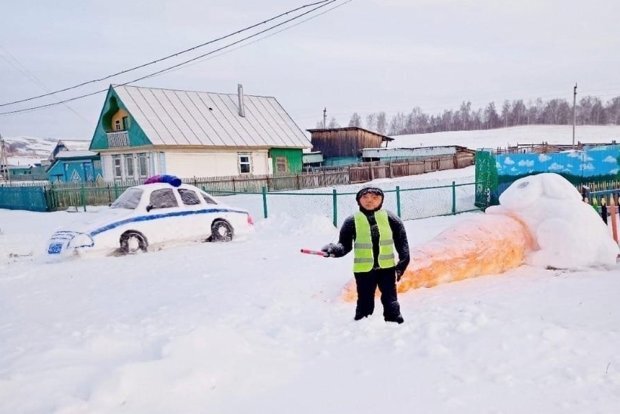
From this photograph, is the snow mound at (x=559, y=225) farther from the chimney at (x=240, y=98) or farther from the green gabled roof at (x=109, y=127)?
the chimney at (x=240, y=98)

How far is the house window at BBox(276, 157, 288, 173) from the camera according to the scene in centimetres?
3203

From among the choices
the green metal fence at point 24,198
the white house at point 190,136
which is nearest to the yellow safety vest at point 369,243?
the green metal fence at point 24,198

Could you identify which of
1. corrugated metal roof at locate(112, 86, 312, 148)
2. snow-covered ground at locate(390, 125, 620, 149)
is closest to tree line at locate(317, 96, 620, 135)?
snow-covered ground at locate(390, 125, 620, 149)

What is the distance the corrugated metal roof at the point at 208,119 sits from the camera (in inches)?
1067

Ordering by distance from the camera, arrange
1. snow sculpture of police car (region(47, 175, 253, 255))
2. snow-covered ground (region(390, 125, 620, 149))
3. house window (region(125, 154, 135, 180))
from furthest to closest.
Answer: snow-covered ground (region(390, 125, 620, 149)) → house window (region(125, 154, 135, 180)) → snow sculpture of police car (region(47, 175, 253, 255))

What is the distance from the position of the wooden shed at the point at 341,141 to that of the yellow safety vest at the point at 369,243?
3808cm

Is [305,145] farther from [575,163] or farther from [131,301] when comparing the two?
[131,301]

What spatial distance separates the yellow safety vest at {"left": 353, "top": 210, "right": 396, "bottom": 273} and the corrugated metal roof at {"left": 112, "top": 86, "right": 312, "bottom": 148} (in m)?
23.0

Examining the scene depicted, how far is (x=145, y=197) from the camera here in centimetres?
977

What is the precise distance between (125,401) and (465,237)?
5124 mm

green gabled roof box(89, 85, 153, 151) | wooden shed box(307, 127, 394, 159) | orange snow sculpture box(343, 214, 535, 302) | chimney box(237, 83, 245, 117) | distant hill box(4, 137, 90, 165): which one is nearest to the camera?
orange snow sculpture box(343, 214, 535, 302)

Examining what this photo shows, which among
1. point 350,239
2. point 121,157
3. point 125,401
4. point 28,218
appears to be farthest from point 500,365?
point 121,157

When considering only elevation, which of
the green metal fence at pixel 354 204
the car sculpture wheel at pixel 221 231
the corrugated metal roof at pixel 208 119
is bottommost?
the green metal fence at pixel 354 204

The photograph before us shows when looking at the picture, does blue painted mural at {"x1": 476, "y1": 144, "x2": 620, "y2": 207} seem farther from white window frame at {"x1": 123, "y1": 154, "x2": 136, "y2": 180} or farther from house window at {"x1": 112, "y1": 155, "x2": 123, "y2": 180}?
house window at {"x1": 112, "y1": 155, "x2": 123, "y2": 180}
